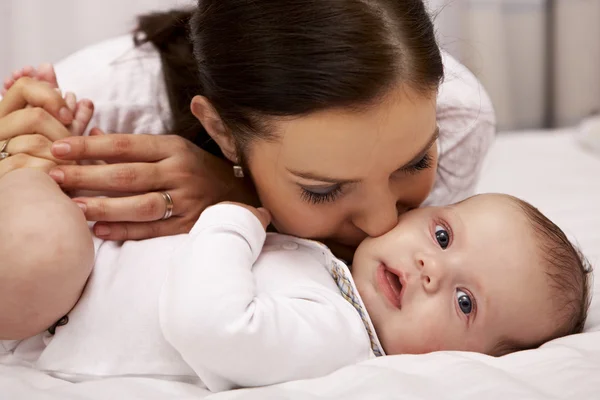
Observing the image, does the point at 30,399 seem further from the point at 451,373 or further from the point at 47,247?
the point at 451,373

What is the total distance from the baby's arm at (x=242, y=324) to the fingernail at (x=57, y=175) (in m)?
0.26

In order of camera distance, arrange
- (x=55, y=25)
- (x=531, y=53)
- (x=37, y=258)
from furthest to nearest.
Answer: (x=531, y=53)
(x=55, y=25)
(x=37, y=258)

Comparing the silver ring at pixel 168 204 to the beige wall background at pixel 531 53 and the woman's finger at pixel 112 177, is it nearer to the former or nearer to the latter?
the woman's finger at pixel 112 177

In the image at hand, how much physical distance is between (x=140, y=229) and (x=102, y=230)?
63 mm

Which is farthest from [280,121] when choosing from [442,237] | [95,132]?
[95,132]

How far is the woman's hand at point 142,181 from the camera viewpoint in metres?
1.09

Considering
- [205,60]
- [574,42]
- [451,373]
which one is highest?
[205,60]

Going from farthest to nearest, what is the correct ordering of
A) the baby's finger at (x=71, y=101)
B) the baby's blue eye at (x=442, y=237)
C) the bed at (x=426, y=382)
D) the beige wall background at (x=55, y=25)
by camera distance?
the beige wall background at (x=55, y=25) → the baby's finger at (x=71, y=101) → the baby's blue eye at (x=442, y=237) → the bed at (x=426, y=382)

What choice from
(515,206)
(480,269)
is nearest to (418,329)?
(480,269)

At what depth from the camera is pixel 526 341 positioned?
97 cm

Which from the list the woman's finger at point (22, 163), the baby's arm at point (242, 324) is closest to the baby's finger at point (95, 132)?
the woman's finger at point (22, 163)

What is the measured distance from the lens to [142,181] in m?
1.14

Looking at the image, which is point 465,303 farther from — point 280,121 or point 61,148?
point 61,148

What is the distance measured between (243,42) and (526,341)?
569 mm
